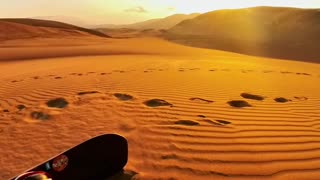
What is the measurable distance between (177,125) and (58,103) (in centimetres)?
246

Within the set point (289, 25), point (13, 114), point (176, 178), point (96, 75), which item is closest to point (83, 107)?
point (13, 114)

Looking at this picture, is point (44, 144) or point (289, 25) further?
point (289, 25)

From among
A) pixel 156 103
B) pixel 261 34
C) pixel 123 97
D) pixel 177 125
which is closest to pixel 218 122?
pixel 177 125

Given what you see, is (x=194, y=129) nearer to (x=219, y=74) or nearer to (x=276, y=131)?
(x=276, y=131)

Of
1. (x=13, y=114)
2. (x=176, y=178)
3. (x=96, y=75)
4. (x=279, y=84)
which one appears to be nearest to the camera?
(x=176, y=178)

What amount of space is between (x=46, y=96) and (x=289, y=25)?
131ft

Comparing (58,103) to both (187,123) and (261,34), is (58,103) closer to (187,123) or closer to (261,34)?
(187,123)

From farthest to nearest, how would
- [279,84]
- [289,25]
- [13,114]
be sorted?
[289,25] → [279,84] → [13,114]

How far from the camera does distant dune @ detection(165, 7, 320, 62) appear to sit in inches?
1051

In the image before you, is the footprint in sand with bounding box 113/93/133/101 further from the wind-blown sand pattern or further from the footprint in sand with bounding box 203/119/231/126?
the footprint in sand with bounding box 203/119/231/126

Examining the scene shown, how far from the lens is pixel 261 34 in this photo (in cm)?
4141

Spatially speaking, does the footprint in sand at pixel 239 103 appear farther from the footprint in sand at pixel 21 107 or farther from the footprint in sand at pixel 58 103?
the footprint in sand at pixel 21 107

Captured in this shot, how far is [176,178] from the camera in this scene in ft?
11.5

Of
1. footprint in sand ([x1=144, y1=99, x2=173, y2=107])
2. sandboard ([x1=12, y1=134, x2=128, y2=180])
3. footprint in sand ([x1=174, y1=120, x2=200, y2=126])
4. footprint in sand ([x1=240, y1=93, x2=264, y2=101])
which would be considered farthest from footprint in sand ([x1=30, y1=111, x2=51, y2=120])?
footprint in sand ([x1=240, y1=93, x2=264, y2=101])
